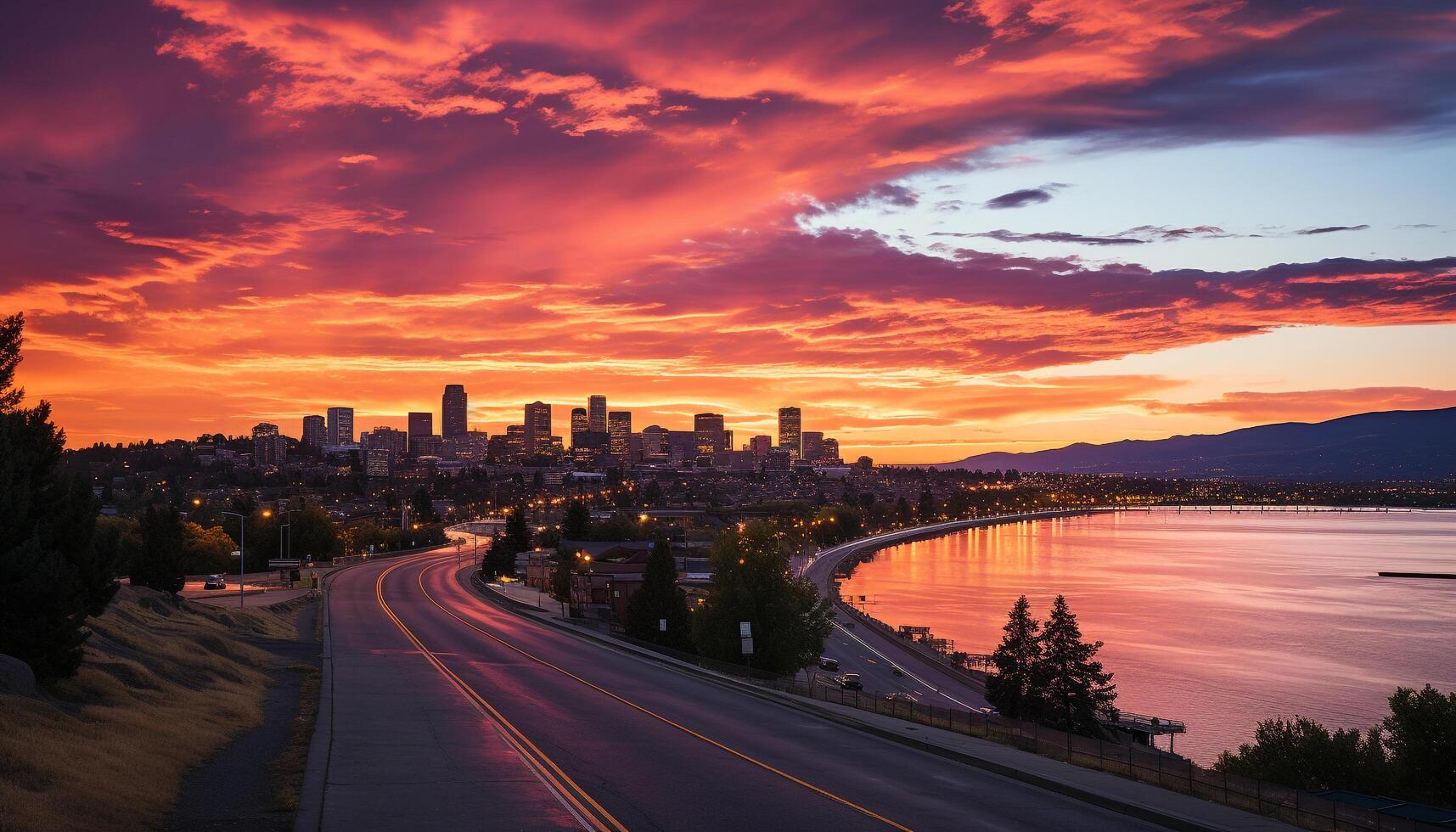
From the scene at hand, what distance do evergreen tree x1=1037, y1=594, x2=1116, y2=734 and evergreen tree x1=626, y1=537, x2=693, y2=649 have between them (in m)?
21.6

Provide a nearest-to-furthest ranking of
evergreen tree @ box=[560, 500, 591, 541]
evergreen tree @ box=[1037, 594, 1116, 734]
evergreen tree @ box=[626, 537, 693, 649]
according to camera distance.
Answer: evergreen tree @ box=[1037, 594, 1116, 734] → evergreen tree @ box=[626, 537, 693, 649] → evergreen tree @ box=[560, 500, 591, 541]

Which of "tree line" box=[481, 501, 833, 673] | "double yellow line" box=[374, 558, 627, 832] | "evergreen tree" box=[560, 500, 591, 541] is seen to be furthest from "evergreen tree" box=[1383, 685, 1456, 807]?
"evergreen tree" box=[560, 500, 591, 541]

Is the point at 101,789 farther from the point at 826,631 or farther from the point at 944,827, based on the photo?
the point at 826,631

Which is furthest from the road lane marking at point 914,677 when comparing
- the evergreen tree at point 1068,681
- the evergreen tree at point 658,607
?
the evergreen tree at point 658,607

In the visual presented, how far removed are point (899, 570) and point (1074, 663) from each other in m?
131

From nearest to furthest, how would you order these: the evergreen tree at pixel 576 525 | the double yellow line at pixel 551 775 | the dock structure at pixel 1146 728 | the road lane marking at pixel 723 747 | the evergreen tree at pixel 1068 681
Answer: the double yellow line at pixel 551 775 < the road lane marking at pixel 723 747 < the dock structure at pixel 1146 728 < the evergreen tree at pixel 1068 681 < the evergreen tree at pixel 576 525

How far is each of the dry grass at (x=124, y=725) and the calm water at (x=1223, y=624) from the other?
48.8 metres

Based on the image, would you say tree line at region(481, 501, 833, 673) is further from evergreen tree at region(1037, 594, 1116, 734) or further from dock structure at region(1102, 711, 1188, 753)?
dock structure at region(1102, 711, 1188, 753)

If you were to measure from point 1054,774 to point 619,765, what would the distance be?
8.68 m

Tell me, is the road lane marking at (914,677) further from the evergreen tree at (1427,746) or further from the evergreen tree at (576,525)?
the evergreen tree at (576,525)

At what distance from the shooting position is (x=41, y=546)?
24.6 meters

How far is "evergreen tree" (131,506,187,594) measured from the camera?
62625 mm

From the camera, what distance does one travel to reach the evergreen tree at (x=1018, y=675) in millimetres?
60750

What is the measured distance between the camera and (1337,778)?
41.9m
